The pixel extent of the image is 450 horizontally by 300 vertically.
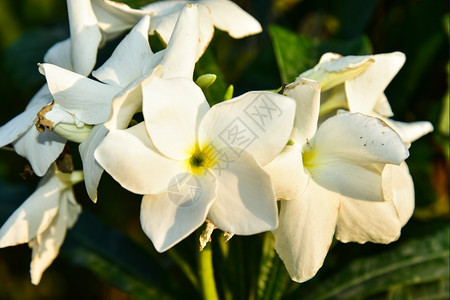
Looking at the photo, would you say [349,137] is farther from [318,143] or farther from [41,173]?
[41,173]

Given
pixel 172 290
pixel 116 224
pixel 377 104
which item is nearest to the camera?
pixel 377 104

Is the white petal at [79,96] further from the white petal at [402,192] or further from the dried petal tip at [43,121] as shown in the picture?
the white petal at [402,192]

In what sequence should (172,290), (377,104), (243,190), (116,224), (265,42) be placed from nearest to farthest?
(243,190)
(377,104)
(172,290)
(265,42)
(116,224)

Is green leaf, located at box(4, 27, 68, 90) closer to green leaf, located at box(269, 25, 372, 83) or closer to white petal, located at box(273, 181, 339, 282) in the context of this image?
green leaf, located at box(269, 25, 372, 83)

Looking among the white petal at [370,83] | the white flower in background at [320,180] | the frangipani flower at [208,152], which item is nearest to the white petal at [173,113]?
the frangipani flower at [208,152]

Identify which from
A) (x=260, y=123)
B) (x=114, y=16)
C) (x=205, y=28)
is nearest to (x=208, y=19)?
(x=205, y=28)

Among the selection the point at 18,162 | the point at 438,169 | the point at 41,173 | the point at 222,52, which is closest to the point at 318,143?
the point at 41,173
